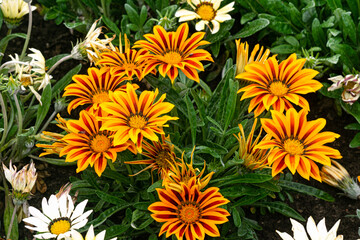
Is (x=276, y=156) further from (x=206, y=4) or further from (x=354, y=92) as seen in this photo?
(x=206, y=4)

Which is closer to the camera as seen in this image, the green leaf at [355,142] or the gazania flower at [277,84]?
the gazania flower at [277,84]

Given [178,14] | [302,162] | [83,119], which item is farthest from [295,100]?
[178,14]

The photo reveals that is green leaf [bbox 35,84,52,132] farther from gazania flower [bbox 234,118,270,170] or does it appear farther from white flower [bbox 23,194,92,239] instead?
gazania flower [bbox 234,118,270,170]

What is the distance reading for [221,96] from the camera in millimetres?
2002

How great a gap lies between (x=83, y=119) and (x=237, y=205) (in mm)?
671

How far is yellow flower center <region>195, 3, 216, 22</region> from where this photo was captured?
7.89 feet

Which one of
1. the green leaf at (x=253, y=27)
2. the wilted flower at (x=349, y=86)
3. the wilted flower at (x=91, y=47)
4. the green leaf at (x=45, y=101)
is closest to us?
the wilted flower at (x=91, y=47)

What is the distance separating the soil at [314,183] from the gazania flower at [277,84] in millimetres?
654

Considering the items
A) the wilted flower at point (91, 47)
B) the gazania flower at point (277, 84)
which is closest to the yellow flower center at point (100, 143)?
the wilted flower at point (91, 47)

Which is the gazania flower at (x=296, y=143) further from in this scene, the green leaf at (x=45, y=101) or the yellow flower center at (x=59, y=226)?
the green leaf at (x=45, y=101)

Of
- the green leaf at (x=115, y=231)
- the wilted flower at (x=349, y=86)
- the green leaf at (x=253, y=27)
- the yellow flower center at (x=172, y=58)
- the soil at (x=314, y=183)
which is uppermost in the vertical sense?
the green leaf at (x=253, y=27)

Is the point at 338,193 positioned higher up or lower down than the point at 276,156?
lower down

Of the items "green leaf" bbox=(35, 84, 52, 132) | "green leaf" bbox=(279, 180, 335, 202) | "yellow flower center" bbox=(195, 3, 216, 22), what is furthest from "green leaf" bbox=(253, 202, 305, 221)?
"green leaf" bbox=(35, 84, 52, 132)

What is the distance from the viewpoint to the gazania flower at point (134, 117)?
5.22 feet
